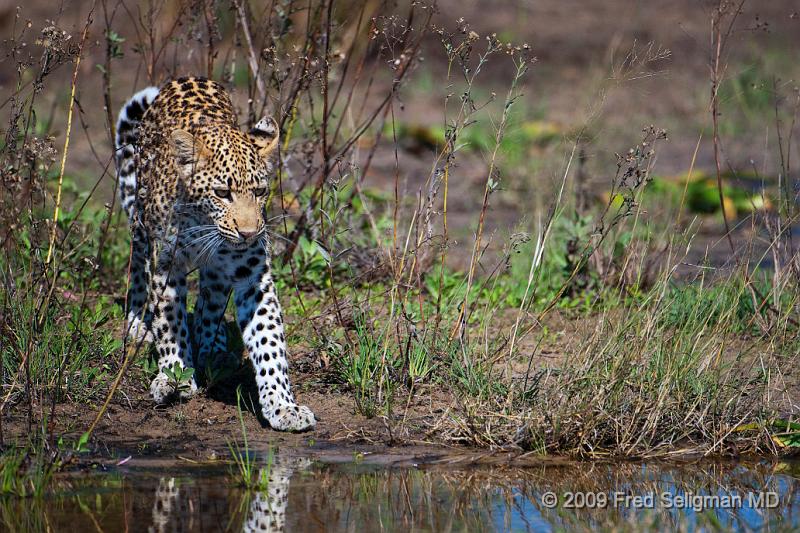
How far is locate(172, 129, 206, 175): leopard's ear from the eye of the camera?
6441 mm

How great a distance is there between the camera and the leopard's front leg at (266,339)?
632 centimetres

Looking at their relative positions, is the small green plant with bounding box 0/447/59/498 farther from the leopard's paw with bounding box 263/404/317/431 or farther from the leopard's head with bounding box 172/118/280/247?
the leopard's head with bounding box 172/118/280/247

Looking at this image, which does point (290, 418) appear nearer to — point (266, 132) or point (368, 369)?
point (368, 369)

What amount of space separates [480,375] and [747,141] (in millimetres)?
8579

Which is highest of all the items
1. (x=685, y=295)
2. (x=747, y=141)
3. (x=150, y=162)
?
(x=150, y=162)

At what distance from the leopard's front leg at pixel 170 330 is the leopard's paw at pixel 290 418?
0.62 m

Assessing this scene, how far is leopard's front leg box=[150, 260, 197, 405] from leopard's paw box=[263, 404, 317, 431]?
2.03 feet

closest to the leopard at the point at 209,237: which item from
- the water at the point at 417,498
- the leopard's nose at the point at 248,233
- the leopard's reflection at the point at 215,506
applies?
the leopard's nose at the point at 248,233

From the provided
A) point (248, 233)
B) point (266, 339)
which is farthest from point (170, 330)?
point (248, 233)

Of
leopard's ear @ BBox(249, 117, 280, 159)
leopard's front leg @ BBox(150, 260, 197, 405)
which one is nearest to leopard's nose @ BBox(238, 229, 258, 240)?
leopard's front leg @ BBox(150, 260, 197, 405)

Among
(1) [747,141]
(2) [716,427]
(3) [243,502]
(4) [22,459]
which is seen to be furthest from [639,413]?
(1) [747,141]

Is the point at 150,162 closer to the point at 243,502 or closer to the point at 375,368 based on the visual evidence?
the point at 375,368

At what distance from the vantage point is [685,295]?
6566 mm

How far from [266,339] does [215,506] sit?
4.65ft
